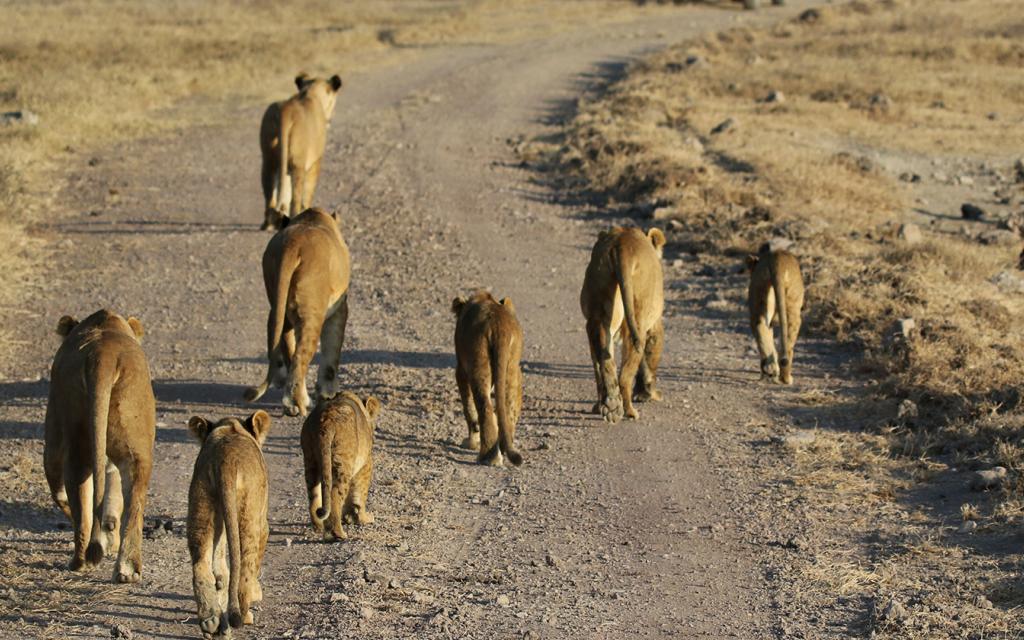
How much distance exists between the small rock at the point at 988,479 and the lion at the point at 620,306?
2.60m

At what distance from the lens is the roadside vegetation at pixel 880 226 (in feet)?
29.5

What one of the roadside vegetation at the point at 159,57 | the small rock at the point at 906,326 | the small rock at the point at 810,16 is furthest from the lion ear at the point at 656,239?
the small rock at the point at 810,16

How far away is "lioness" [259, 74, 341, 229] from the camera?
17000 mm

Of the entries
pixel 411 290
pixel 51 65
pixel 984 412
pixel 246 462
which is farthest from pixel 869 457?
pixel 51 65

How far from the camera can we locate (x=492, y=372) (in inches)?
396

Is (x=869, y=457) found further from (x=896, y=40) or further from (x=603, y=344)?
(x=896, y=40)

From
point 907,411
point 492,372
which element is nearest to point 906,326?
point 907,411

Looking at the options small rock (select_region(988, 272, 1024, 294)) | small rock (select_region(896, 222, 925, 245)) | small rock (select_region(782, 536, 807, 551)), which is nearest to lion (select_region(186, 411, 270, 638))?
small rock (select_region(782, 536, 807, 551))

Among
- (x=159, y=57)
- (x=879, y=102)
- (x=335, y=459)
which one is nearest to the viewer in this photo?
(x=335, y=459)

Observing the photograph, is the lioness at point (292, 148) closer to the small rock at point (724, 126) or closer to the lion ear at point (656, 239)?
the lion ear at point (656, 239)

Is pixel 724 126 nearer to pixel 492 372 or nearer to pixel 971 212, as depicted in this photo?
pixel 971 212

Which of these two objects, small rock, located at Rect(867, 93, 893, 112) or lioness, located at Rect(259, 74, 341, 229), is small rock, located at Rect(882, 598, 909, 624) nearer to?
lioness, located at Rect(259, 74, 341, 229)

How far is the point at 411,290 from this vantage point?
15688 millimetres

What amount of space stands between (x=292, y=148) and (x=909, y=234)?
7229 mm
